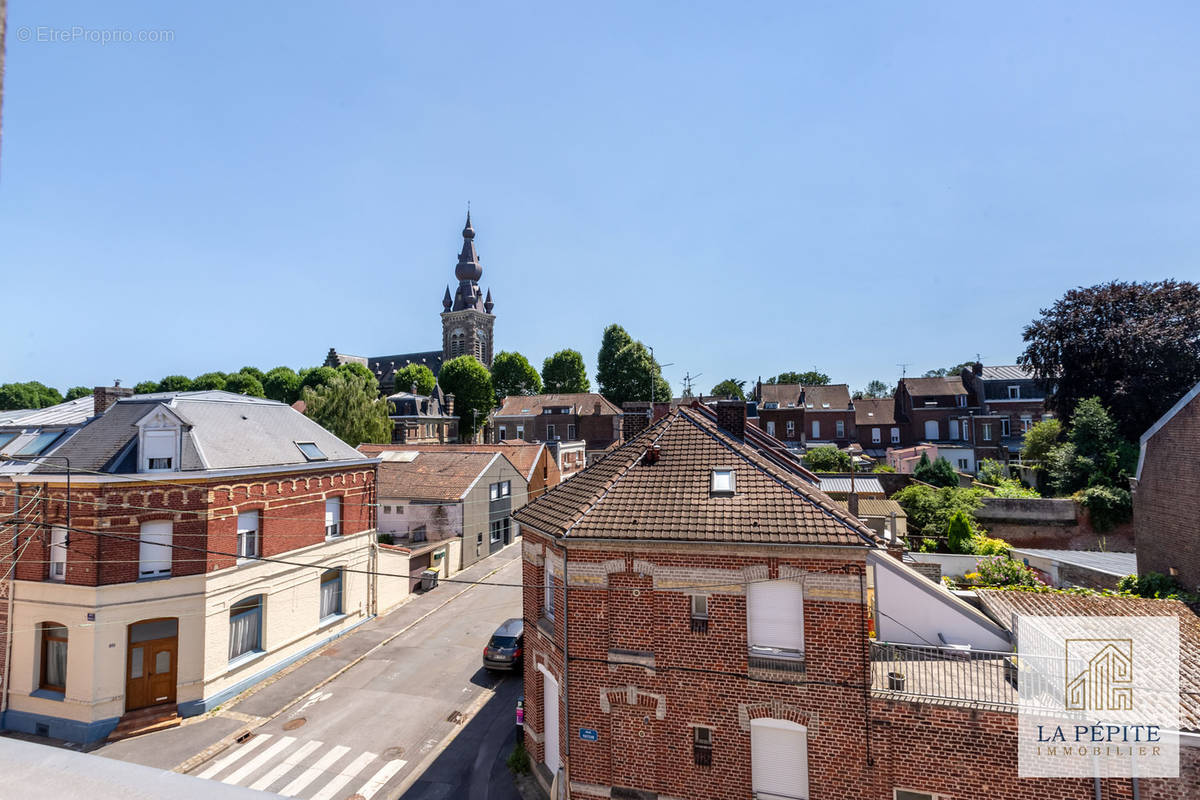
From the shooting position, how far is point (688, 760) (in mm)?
10836

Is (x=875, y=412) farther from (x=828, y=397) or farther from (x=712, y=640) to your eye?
(x=712, y=640)

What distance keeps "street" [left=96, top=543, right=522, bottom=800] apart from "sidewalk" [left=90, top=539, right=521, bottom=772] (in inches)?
2.3

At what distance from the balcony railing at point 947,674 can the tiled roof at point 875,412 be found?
54.2m

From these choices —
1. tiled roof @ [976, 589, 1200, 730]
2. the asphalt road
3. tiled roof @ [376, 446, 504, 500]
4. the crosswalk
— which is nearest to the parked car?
the asphalt road

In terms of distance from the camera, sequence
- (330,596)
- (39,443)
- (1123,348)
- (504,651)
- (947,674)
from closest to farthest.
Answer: (947,674), (39,443), (504,651), (330,596), (1123,348)

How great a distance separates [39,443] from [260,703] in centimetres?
1093

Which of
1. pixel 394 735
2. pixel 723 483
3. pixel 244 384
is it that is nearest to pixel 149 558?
pixel 394 735

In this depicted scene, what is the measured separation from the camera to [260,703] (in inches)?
661

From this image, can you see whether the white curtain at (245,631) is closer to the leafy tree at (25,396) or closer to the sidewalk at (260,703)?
the sidewalk at (260,703)

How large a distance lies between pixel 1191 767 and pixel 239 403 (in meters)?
26.2

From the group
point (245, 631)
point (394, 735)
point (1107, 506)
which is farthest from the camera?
point (1107, 506)

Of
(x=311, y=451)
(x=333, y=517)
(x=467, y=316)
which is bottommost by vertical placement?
(x=333, y=517)

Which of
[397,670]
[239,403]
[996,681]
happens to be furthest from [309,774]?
[996,681]

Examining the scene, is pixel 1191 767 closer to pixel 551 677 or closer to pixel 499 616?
pixel 551 677
